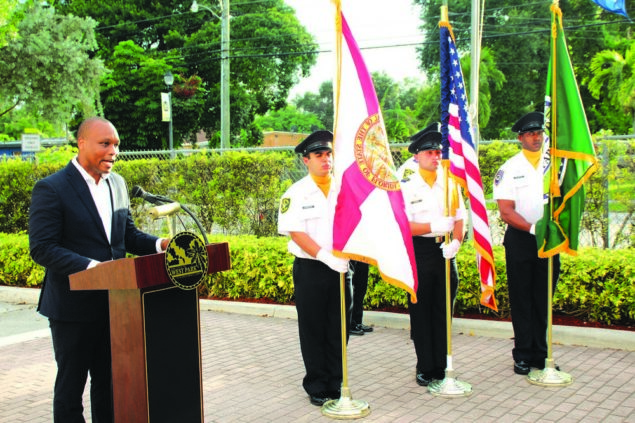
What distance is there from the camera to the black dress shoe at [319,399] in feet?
18.1

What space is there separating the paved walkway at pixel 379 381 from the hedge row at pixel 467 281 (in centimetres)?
44

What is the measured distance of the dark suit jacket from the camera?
12.6ft

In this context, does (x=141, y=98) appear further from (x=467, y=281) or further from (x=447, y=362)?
(x=447, y=362)

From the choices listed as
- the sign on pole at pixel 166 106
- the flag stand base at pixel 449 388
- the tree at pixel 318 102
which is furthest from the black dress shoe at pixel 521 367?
the tree at pixel 318 102

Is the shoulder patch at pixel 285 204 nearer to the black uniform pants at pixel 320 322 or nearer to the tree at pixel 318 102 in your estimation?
the black uniform pants at pixel 320 322

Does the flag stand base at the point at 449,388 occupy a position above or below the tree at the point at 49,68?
below

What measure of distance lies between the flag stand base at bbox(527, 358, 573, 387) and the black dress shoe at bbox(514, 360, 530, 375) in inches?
4.9

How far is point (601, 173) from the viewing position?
28.3ft

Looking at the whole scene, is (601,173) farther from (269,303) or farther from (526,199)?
(269,303)


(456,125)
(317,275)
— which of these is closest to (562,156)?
(456,125)

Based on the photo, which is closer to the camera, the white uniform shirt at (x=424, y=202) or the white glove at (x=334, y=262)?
the white glove at (x=334, y=262)

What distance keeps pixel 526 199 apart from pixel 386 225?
1.69 meters

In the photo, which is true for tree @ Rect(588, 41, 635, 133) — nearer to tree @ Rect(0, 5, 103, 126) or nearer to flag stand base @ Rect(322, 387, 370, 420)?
tree @ Rect(0, 5, 103, 126)

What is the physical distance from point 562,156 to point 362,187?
186 cm
